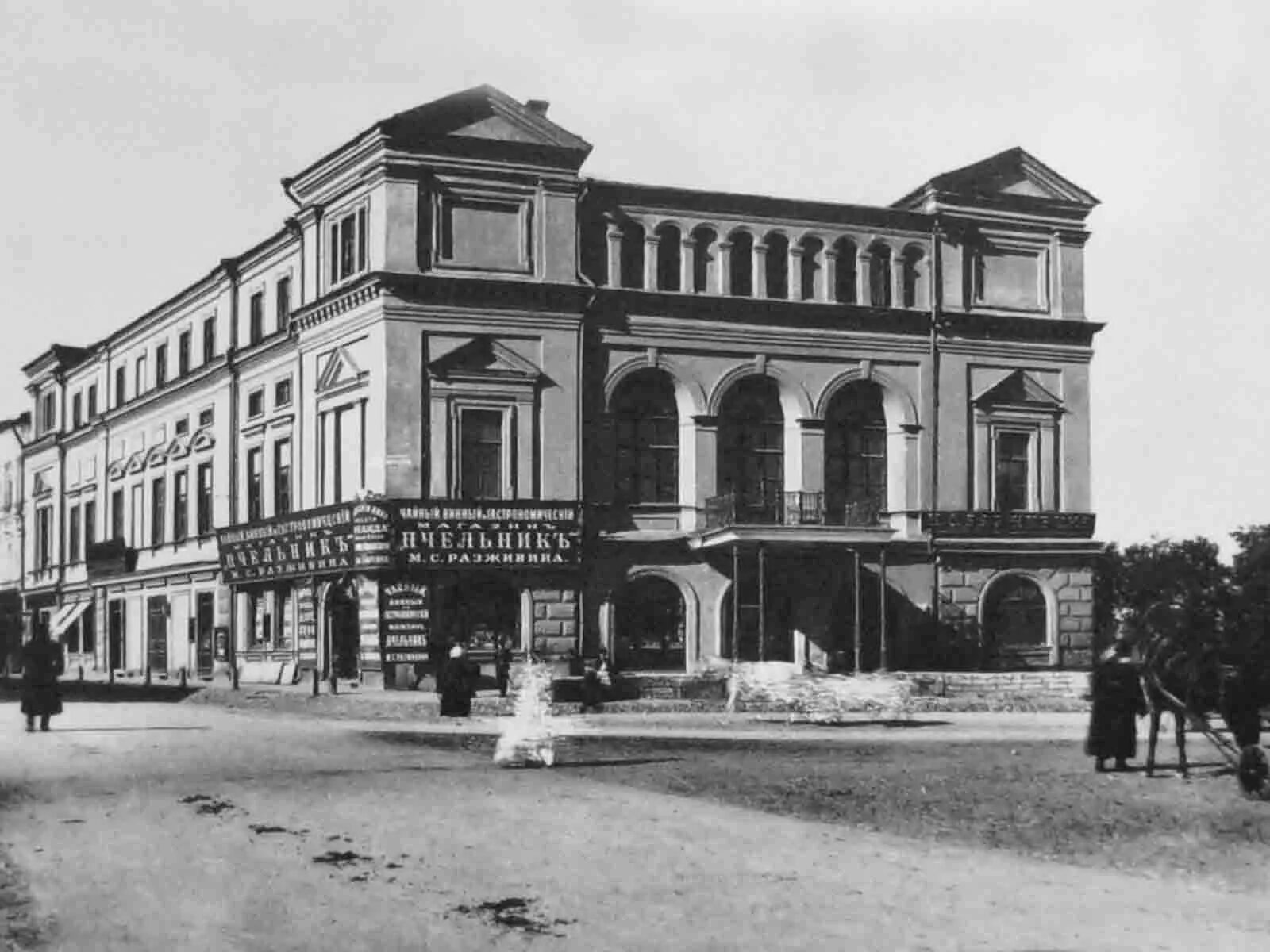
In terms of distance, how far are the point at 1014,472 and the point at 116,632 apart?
3133 cm

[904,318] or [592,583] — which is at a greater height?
[904,318]

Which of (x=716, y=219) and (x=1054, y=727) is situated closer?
(x=1054, y=727)

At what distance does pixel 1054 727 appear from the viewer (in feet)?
89.1

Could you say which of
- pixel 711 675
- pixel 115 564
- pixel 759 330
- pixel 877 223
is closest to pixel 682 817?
pixel 711 675

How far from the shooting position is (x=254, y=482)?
4425 cm

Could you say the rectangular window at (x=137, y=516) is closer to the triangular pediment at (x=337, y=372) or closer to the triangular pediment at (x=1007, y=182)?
the triangular pediment at (x=337, y=372)

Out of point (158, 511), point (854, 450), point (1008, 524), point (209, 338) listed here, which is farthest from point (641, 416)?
point (158, 511)

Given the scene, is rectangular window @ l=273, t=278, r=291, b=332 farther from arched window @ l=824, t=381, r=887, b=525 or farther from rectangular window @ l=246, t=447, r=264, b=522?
arched window @ l=824, t=381, r=887, b=525

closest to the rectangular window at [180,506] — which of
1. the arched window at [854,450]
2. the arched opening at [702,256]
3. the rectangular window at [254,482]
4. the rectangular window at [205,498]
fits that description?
the rectangular window at [205,498]

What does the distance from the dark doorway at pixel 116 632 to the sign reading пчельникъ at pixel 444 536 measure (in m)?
18.6

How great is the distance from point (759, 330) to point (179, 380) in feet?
64.6

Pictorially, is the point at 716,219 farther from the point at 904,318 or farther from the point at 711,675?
the point at 711,675

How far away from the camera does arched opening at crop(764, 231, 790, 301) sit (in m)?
39.8

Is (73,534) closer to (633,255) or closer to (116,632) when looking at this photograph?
(116,632)
